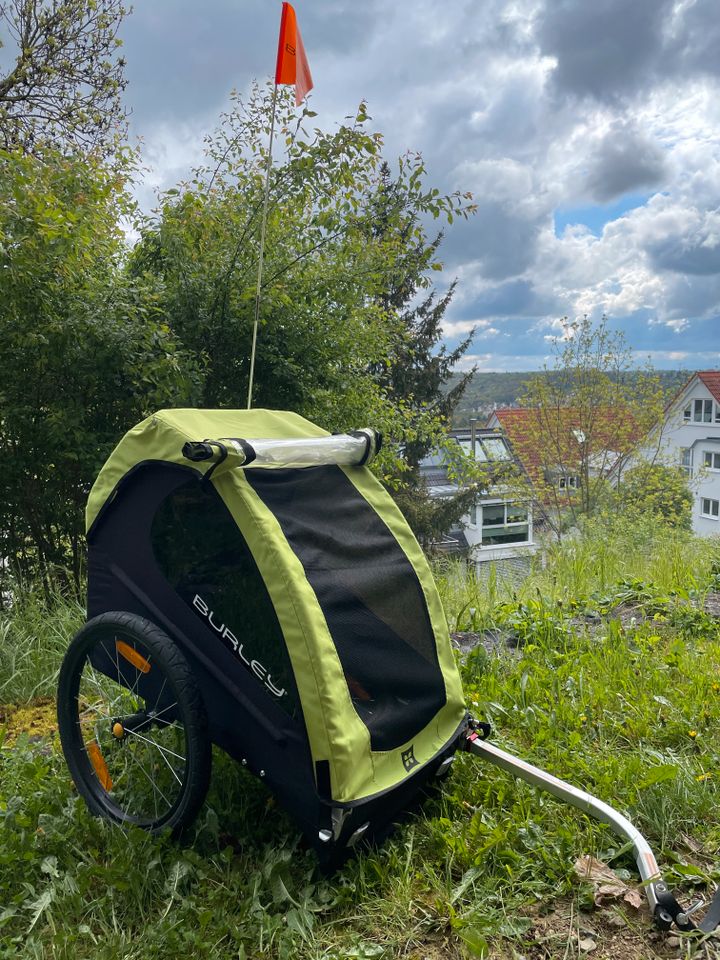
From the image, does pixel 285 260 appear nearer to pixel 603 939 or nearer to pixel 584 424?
pixel 603 939

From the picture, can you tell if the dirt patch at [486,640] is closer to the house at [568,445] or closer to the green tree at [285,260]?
the green tree at [285,260]

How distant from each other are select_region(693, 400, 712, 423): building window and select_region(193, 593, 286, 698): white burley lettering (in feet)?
114

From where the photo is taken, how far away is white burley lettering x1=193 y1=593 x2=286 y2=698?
6.45 feet

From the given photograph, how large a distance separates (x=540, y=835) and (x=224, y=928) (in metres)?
0.88

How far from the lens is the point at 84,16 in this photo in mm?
9273

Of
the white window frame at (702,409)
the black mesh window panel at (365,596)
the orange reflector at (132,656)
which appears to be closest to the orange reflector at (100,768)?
the orange reflector at (132,656)

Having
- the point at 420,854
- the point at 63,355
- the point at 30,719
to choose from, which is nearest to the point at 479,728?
the point at 420,854

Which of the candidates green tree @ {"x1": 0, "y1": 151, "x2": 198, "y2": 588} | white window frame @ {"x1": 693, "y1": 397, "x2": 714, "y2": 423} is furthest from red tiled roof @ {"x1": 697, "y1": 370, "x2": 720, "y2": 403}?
green tree @ {"x1": 0, "y1": 151, "x2": 198, "y2": 588}

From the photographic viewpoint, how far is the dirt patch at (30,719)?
2.91 m

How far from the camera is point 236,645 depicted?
2041 millimetres

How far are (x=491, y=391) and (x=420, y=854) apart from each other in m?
22.7

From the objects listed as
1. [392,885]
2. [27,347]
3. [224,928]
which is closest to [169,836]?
[224,928]

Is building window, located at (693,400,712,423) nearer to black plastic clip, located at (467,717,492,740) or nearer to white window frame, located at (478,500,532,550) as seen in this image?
white window frame, located at (478,500,532,550)

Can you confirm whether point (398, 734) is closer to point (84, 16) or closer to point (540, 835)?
point (540, 835)
